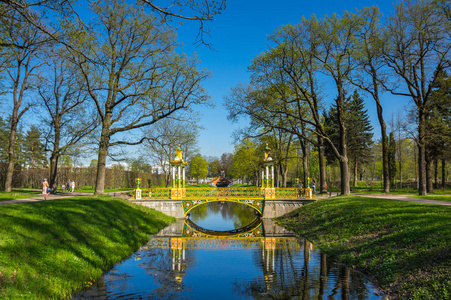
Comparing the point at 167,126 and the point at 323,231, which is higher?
the point at 167,126

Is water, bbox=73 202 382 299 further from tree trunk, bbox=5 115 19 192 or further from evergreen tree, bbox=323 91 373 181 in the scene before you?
evergreen tree, bbox=323 91 373 181

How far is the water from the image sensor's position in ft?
26.8

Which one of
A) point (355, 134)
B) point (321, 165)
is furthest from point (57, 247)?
point (355, 134)

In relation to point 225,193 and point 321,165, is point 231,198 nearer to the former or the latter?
point 225,193

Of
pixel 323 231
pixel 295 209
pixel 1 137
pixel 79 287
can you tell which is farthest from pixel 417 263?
pixel 1 137

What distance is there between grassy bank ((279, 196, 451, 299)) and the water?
0.64 meters

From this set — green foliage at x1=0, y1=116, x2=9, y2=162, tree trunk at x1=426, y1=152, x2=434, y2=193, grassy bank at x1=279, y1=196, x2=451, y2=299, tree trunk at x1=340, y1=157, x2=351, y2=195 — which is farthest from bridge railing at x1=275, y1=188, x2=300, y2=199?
green foliage at x1=0, y1=116, x2=9, y2=162

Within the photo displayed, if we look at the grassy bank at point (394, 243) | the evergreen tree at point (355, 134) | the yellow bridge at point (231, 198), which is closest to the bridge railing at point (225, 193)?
the yellow bridge at point (231, 198)

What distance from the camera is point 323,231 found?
16016 millimetres

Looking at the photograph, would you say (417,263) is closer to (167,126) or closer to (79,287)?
(79,287)

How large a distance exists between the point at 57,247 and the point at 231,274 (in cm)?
554

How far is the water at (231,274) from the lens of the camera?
8.18 meters

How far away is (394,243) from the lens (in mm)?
10039

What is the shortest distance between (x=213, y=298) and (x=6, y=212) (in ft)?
26.4
